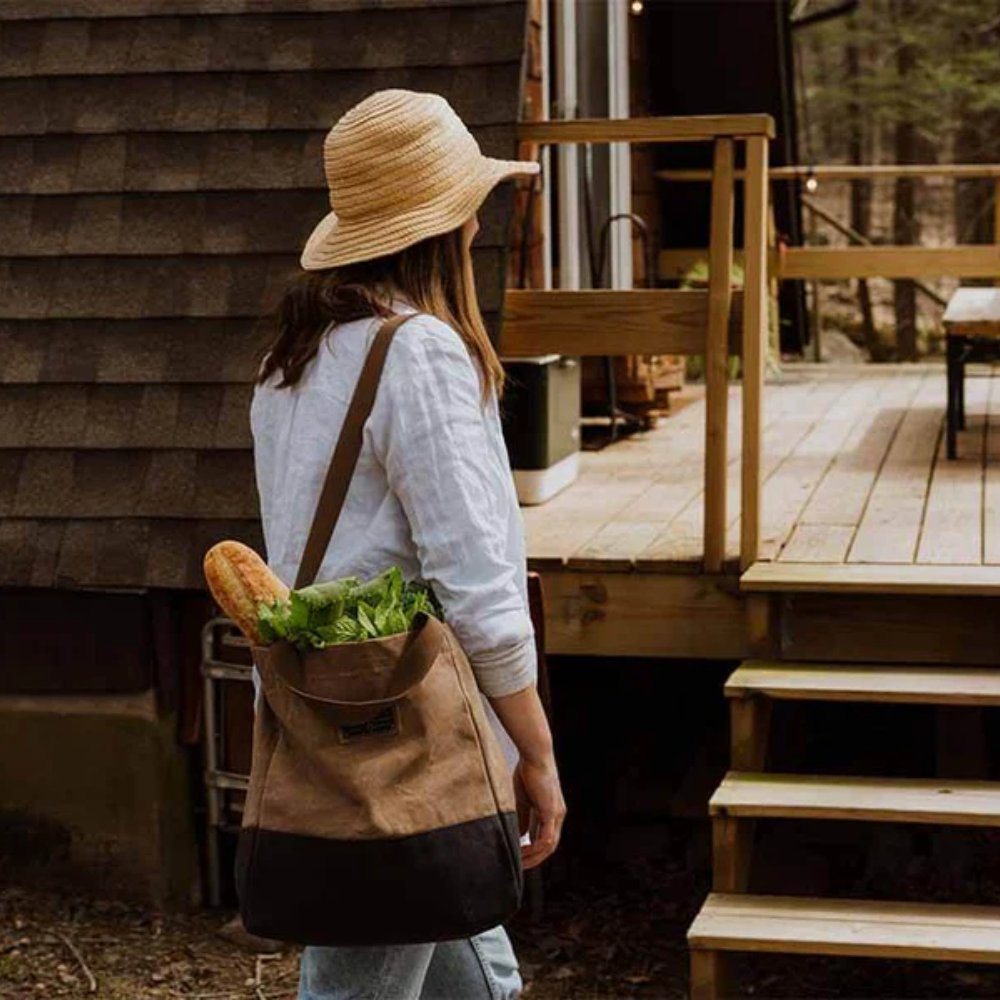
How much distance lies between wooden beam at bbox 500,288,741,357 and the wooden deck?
1.70ft

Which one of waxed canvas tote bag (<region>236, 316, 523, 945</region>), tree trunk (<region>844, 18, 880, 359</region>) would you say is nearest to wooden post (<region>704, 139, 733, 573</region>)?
waxed canvas tote bag (<region>236, 316, 523, 945</region>)

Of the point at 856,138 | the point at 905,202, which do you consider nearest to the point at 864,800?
the point at 905,202

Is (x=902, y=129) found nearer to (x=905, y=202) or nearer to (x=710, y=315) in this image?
(x=905, y=202)

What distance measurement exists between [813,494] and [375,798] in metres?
3.79

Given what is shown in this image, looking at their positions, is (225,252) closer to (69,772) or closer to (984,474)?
(69,772)

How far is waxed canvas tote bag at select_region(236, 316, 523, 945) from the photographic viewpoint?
2.49m

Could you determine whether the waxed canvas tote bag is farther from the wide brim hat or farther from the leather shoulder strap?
the wide brim hat

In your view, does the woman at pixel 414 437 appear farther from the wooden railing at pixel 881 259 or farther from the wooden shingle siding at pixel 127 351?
the wooden railing at pixel 881 259

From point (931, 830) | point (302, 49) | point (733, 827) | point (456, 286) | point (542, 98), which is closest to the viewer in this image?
point (456, 286)

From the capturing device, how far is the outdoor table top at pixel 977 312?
21.8ft

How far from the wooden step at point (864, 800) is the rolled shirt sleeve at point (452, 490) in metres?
1.92

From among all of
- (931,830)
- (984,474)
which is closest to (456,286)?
(931,830)

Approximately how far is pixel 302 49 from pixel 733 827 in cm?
229

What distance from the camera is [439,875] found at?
2.52 meters
